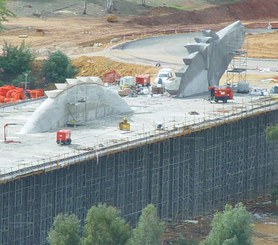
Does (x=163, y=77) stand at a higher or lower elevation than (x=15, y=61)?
higher

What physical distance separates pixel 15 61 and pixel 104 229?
61199 millimetres

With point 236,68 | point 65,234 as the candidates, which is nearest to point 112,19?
point 236,68

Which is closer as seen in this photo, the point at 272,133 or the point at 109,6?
the point at 272,133

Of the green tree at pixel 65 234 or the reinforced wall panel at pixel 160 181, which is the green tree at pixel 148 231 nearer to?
the green tree at pixel 65 234

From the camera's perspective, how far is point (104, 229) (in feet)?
A: 265

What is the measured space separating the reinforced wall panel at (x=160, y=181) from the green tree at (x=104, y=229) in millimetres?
5709

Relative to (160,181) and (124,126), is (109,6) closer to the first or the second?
(124,126)

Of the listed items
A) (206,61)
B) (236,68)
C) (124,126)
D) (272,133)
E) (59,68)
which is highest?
(206,61)

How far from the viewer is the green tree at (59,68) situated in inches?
5423

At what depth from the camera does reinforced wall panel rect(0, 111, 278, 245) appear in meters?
86.8

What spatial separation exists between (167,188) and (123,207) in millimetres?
5243

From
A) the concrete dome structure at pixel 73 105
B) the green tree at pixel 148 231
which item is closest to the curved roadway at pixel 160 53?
the concrete dome structure at pixel 73 105

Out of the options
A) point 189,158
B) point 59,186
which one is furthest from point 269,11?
point 59,186

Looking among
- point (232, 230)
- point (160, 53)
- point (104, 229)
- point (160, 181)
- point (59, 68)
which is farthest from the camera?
point (160, 53)
